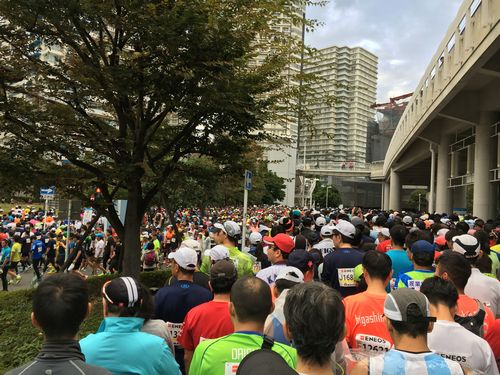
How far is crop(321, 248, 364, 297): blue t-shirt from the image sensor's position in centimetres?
498

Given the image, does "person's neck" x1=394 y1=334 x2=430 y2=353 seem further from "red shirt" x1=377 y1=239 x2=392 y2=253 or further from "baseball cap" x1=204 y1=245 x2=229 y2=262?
"red shirt" x1=377 y1=239 x2=392 y2=253

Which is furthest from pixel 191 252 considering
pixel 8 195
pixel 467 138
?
pixel 467 138

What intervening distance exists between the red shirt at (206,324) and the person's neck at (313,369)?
1316mm

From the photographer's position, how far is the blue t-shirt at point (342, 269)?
16.4 ft

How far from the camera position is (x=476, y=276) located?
13.4 feet

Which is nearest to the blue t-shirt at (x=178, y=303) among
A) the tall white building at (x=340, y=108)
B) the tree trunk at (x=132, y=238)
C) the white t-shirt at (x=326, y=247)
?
the white t-shirt at (x=326, y=247)

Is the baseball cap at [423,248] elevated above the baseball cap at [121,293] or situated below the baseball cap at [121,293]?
above

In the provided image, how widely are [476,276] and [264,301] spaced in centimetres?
262

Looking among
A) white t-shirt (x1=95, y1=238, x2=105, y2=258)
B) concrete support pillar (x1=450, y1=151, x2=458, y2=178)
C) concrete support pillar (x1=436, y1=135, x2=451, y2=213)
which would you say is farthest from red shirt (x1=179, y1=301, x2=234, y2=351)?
concrete support pillar (x1=436, y1=135, x2=451, y2=213)

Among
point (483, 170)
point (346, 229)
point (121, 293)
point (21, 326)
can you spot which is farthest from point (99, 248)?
point (483, 170)

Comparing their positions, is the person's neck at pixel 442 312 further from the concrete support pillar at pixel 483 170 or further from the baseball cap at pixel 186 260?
the concrete support pillar at pixel 483 170

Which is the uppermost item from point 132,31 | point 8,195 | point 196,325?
point 132,31

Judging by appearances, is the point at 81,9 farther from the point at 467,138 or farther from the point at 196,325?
the point at 467,138

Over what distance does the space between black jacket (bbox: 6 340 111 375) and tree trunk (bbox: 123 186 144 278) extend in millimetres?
6981
